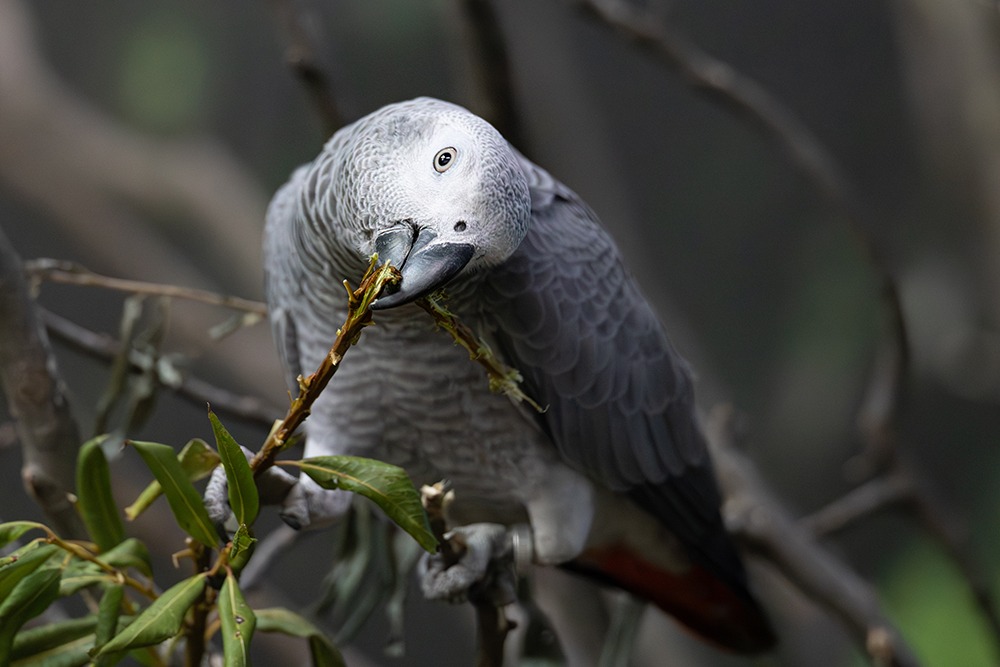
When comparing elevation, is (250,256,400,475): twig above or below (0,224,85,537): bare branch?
above

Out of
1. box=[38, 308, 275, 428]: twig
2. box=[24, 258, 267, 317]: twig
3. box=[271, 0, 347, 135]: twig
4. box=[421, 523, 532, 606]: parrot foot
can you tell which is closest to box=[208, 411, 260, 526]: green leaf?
box=[421, 523, 532, 606]: parrot foot

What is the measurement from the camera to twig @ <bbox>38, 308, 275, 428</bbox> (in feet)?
4.75

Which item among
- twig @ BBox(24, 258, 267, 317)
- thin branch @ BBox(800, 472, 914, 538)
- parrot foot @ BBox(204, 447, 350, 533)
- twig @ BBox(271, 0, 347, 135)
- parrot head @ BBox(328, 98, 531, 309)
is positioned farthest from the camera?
thin branch @ BBox(800, 472, 914, 538)

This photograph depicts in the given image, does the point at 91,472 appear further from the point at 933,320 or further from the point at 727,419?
the point at 933,320

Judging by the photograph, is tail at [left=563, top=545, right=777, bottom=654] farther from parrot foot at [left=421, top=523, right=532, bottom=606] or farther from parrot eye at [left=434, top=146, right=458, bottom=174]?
parrot eye at [left=434, top=146, right=458, bottom=174]

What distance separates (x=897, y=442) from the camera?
1.91 m

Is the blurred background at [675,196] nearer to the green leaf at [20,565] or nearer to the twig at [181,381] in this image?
the twig at [181,381]

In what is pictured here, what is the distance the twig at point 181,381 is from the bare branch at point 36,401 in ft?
1.08

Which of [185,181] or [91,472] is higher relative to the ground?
[91,472]

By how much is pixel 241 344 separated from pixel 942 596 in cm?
219

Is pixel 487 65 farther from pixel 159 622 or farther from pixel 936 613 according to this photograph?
pixel 936 613

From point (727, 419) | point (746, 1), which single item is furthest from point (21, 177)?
point (746, 1)

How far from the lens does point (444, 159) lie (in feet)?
2.90

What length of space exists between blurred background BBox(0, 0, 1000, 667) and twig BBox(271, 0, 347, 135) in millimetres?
25
